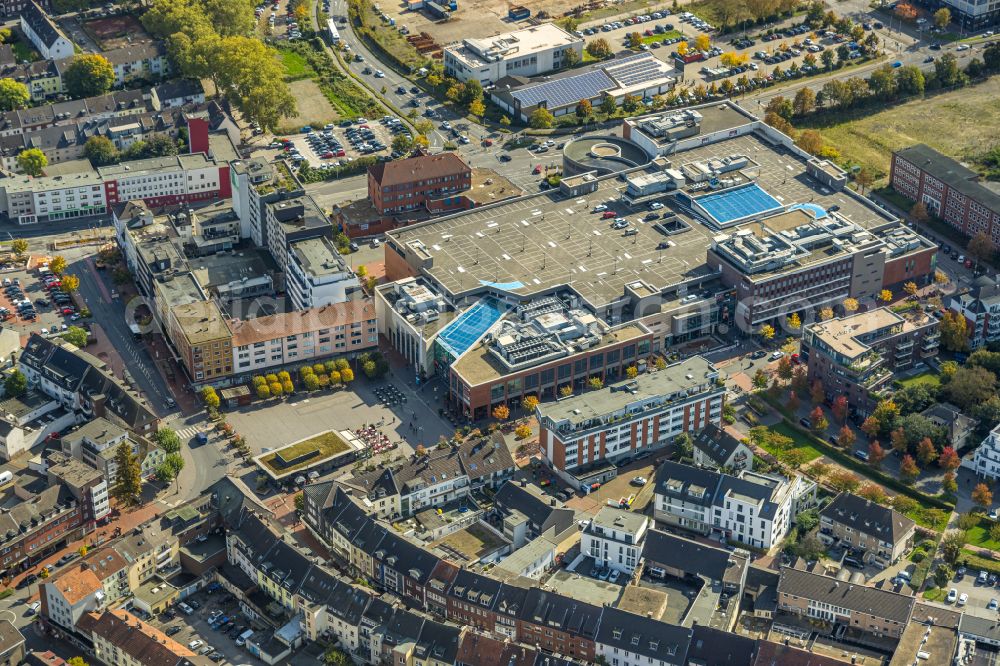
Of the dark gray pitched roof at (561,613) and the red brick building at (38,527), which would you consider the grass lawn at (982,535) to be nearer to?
the dark gray pitched roof at (561,613)

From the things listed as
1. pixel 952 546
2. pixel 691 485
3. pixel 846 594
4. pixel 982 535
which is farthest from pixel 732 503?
pixel 982 535

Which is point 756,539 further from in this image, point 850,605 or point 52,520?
point 52,520

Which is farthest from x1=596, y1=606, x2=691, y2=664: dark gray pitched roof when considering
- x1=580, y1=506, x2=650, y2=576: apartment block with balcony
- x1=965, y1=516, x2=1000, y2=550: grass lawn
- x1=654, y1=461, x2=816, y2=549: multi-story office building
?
x1=965, y1=516, x2=1000, y2=550: grass lawn

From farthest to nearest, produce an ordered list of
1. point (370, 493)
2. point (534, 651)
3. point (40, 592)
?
point (370, 493), point (40, 592), point (534, 651)

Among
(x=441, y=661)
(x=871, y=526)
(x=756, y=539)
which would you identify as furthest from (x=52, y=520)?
(x=871, y=526)

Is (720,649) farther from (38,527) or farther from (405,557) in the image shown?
(38,527)

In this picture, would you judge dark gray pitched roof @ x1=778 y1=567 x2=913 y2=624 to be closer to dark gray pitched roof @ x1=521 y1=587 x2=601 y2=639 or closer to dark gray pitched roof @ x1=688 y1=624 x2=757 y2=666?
dark gray pitched roof @ x1=688 y1=624 x2=757 y2=666

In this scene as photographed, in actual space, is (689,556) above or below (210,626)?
above
